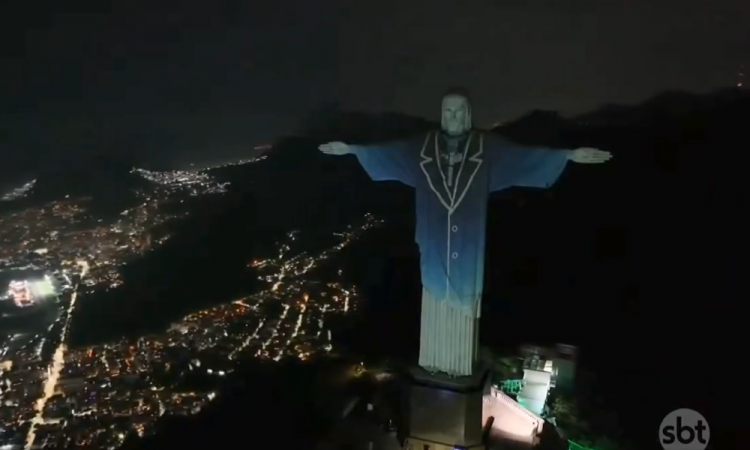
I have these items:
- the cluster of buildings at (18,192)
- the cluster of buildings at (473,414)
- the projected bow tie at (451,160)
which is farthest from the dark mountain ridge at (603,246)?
the projected bow tie at (451,160)

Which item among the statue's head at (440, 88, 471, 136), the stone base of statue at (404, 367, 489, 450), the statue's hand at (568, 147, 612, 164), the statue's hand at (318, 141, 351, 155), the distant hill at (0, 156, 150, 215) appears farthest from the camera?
the distant hill at (0, 156, 150, 215)

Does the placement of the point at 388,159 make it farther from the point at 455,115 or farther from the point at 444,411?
the point at 444,411

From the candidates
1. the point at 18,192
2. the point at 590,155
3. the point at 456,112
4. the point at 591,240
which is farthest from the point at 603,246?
the point at 18,192

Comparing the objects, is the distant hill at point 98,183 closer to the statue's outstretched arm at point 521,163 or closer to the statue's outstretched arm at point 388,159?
the statue's outstretched arm at point 388,159

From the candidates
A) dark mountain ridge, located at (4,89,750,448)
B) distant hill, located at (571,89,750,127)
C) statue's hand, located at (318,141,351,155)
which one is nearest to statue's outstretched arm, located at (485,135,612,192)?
statue's hand, located at (318,141,351,155)

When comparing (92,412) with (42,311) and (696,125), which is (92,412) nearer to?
(42,311)

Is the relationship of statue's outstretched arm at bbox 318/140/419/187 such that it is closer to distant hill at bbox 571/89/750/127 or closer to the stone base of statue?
the stone base of statue

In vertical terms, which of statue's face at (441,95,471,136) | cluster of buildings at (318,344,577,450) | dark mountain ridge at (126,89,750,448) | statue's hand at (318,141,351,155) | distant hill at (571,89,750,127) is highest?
distant hill at (571,89,750,127)
